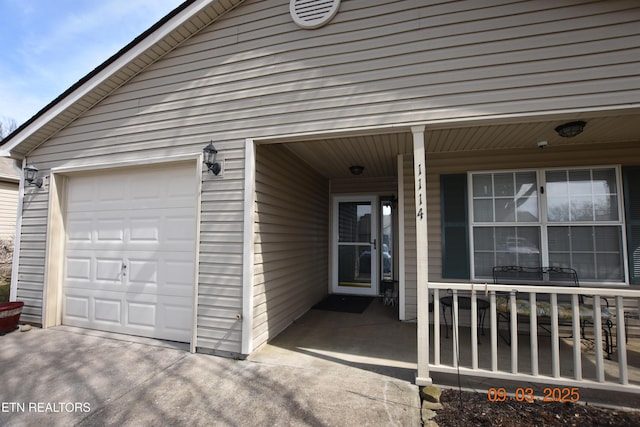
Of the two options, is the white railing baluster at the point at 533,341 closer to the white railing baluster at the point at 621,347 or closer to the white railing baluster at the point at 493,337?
the white railing baluster at the point at 493,337

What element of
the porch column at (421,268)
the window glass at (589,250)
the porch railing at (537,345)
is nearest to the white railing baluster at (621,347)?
the porch railing at (537,345)

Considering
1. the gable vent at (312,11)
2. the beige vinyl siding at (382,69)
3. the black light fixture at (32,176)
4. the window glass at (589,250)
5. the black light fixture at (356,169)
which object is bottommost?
the window glass at (589,250)

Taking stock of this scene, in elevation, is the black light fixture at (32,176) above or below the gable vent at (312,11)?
below

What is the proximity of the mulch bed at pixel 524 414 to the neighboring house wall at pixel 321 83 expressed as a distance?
7.00 feet

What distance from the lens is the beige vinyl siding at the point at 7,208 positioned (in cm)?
915

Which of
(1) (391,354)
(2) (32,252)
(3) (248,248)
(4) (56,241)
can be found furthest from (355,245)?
(2) (32,252)

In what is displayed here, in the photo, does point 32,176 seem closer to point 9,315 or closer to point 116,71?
point 9,315

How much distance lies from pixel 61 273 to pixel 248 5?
4481 millimetres

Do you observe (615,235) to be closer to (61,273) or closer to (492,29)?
(492,29)

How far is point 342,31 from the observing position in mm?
3021

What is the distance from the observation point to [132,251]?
377cm

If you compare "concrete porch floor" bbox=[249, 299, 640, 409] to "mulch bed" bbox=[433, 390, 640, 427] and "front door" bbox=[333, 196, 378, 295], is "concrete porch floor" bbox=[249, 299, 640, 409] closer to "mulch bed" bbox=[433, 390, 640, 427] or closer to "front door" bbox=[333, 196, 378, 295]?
"mulch bed" bbox=[433, 390, 640, 427]
